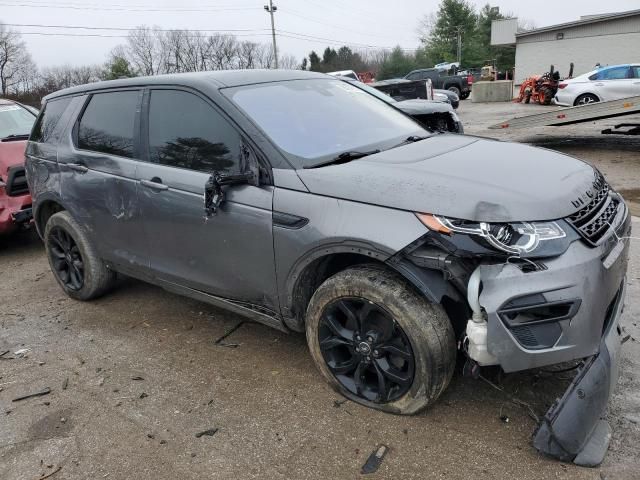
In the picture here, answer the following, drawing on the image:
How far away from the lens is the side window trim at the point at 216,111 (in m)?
3.02

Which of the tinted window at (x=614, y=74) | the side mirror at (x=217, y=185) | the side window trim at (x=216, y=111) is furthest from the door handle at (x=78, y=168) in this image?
the tinted window at (x=614, y=74)

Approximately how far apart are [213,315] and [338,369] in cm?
160

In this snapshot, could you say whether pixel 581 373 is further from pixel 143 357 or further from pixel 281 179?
pixel 143 357

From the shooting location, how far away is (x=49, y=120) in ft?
15.3

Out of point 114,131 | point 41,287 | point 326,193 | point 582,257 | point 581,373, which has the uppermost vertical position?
point 114,131

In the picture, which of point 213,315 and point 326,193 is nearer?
point 326,193

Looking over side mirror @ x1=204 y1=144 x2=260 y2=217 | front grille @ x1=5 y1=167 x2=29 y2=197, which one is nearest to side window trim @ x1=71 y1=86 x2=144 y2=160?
side mirror @ x1=204 y1=144 x2=260 y2=217

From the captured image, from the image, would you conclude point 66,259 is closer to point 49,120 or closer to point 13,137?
point 49,120

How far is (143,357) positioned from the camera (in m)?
3.70

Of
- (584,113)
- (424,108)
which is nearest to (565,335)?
(424,108)

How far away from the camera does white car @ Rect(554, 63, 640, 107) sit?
16750 millimetres

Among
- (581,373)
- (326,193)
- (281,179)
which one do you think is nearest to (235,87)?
(281,179)

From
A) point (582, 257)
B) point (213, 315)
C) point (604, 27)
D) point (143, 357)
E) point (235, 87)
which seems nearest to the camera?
point (582, 257)

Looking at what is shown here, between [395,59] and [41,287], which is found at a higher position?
[395,59]
